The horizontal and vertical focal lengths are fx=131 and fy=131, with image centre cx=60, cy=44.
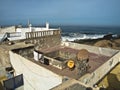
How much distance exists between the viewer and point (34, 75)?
9180mm

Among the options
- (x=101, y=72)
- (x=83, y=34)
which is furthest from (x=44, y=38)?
(x=83, y=34)

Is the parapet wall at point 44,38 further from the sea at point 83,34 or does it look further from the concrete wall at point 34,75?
the sea at point 83,34

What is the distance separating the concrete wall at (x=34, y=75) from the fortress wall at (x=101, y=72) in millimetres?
1800

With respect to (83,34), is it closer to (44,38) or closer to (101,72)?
(44,38)

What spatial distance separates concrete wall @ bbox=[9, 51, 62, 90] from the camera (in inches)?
306

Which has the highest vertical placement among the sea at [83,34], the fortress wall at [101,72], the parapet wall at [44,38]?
the parapet wall at [44,38]

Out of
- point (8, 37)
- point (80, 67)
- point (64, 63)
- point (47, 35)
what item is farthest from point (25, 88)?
point (8, 37)

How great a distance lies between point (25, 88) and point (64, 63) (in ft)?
12.7

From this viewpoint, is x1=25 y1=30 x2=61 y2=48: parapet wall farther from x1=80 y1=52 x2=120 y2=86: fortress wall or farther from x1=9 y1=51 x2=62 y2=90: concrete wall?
x1=80 y1=52 x2=120 y2=86: fortress wall

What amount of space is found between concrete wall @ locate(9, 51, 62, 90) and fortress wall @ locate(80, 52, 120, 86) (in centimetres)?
180

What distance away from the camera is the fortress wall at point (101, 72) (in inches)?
337

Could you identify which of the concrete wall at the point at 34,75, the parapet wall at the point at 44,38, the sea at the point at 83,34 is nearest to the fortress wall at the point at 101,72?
the concrete wall at the point at 34,75

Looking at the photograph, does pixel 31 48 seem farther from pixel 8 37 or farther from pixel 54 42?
pixel 8 37

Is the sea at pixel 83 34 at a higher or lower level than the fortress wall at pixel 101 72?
lower
